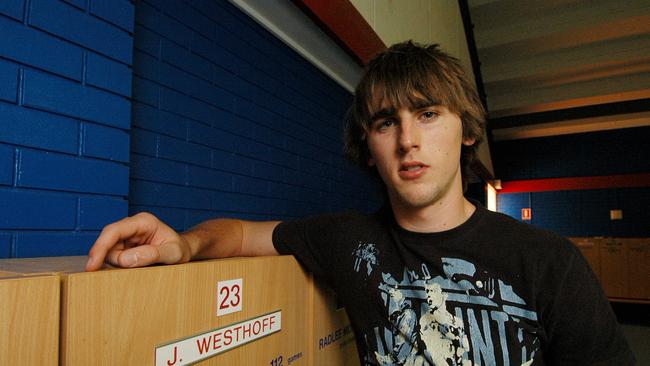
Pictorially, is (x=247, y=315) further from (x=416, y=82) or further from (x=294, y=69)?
(x=294, y=69)

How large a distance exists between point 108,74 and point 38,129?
0.96ft

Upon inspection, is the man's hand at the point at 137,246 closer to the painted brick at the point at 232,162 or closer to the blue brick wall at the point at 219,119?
the blue brick wall at the point at 219,119

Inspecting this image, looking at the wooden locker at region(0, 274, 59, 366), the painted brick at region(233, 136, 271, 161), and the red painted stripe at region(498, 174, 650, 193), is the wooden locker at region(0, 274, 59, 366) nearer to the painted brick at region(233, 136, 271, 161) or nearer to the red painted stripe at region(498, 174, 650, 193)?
the painted brick at region(233, 136, 271, 161)

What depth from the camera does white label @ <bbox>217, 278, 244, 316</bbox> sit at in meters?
0.81

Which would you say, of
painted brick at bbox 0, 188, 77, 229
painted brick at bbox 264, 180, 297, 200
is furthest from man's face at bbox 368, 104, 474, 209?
painted brick at bbox 264, 180, 297, 200

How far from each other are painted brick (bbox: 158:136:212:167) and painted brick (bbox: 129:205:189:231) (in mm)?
232

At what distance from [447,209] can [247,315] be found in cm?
63

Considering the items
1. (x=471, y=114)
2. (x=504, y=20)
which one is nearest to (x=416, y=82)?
(x=471, y=114)

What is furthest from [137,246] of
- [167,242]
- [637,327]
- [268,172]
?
[637,327]

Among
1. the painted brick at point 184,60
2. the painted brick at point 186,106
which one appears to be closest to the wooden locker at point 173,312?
the painted brick at point 186,106

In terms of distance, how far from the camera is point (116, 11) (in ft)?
4.56

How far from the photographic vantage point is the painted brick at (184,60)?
1.84 meters

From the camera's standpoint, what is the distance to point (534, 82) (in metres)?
4.72

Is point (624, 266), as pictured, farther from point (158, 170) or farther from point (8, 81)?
point (8, 81)
